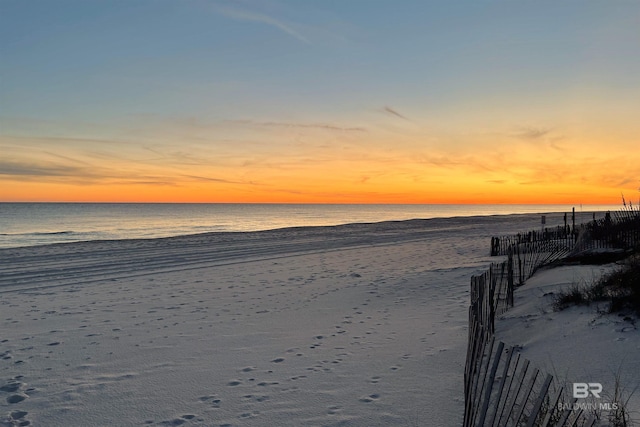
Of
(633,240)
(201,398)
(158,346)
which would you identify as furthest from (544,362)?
(633,240)

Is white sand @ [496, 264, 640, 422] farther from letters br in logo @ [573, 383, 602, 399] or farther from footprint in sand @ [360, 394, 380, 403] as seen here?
footprint in sand @ [360, 394, 380, 403]

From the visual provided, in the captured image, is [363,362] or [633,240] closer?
[363,362]

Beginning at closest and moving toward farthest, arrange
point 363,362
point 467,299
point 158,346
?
point 363,362 → point 158,346 → point 467,299

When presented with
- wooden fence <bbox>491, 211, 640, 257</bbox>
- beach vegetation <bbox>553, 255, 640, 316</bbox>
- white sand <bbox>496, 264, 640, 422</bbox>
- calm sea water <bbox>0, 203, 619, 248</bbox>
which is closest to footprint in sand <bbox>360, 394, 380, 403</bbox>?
white sand <bbox>496, 264, 640, 422</bbox>

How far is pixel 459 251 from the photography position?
2242 centimetres

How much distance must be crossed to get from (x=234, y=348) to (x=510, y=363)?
4318mm

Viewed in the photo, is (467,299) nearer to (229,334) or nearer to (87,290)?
(229,334)

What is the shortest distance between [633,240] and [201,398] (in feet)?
43.9

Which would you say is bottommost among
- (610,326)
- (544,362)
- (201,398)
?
(201,398)

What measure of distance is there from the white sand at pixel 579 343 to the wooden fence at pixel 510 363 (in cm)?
25

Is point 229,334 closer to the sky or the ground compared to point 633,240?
A: closer to the ground

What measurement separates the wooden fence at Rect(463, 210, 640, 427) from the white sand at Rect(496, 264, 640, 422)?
0.83 feet

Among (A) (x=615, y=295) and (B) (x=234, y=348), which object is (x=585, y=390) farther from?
(B) (x=234, y=348)

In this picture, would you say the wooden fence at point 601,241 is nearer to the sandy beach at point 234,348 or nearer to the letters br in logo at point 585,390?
the sandy beach at point 234,348
